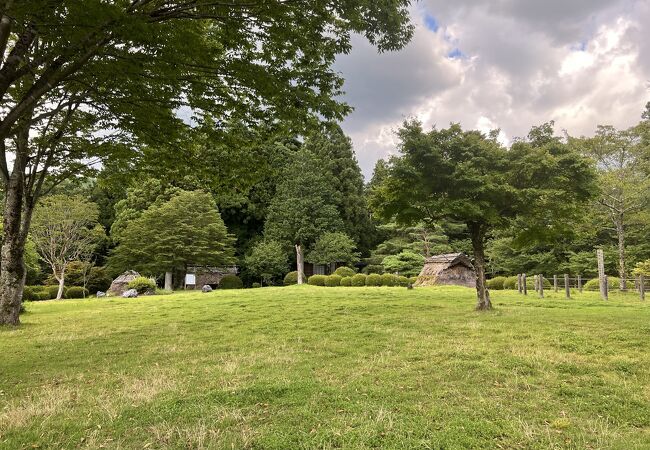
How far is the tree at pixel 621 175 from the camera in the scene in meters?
25.5

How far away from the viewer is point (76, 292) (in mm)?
28797

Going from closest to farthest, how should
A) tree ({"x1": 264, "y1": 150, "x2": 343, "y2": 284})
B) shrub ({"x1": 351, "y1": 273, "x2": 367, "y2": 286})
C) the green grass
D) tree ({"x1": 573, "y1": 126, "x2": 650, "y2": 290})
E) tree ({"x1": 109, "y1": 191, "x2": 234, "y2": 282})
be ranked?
the green grass, tree ({"x1": 573, "y1": 126, "x2": 650, "y2": 290}), shrub ({"x1": 351, "y1": 273, "x2": 367, "y2": 286}), tree ({"x1": 109, "y1": 191, "x2": 234, "y2": 282}), tree ({"x1": 264, "y1": 150, "x2": 343, "y2": 284})

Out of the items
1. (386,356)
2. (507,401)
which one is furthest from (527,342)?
(507,401)

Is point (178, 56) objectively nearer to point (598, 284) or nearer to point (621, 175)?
point (598, 284)

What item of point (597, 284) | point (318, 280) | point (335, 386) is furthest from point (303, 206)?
point (335, 386)

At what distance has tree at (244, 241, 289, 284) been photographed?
3453 cm

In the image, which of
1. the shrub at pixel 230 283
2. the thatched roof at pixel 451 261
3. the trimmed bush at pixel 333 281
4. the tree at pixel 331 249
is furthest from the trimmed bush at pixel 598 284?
the shrub at pixel 230 283

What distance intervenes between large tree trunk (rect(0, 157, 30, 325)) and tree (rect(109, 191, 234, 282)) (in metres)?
18.3

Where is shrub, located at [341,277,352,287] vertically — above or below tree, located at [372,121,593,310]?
below

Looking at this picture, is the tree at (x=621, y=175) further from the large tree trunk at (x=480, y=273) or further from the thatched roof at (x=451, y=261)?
the large tree trunk at (x=480, y=273)

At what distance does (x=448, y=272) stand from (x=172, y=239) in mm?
19860

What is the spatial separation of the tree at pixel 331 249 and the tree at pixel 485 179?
2129cm

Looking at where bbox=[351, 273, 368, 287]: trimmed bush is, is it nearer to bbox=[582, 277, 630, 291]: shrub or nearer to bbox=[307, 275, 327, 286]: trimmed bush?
bbox=[307, 275, 327, 286]: trimmed bush

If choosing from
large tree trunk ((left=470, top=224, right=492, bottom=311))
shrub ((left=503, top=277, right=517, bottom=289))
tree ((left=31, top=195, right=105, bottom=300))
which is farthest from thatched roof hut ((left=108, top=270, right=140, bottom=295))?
shrub ((left=503, top=277, right=517, bottom=289))
